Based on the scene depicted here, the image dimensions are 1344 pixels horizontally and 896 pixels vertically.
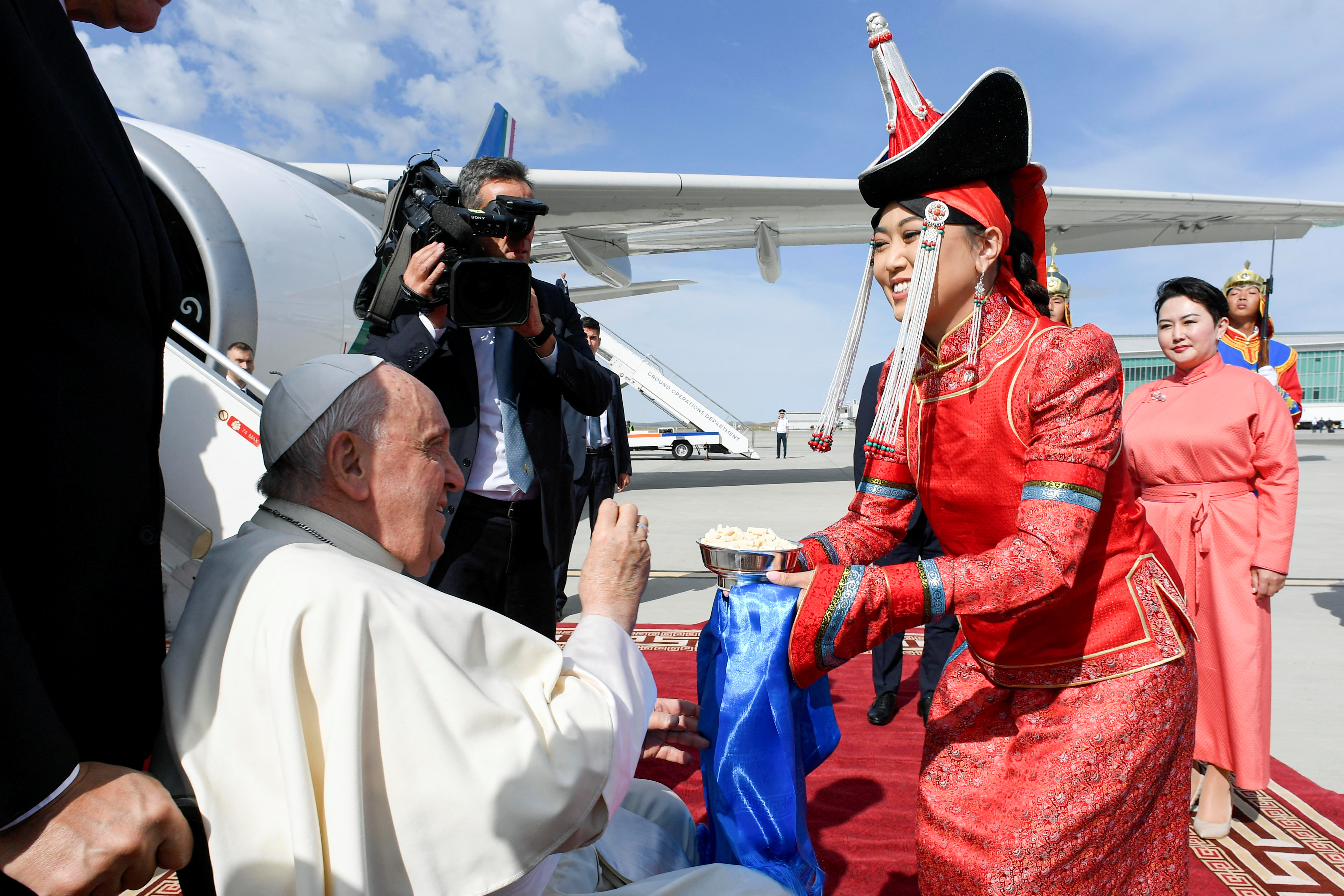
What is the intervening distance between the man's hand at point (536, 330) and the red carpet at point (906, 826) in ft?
5.32

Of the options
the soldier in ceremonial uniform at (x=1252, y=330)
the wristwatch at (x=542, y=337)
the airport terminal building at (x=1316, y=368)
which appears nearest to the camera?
the wristwatch at (x=542, y=337)

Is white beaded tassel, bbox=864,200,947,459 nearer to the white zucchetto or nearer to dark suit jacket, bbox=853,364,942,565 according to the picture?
the white zucchetto

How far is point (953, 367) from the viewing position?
1.65 meters

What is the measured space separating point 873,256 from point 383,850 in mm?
1395

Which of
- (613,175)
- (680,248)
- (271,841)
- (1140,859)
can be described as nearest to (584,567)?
(271,841)

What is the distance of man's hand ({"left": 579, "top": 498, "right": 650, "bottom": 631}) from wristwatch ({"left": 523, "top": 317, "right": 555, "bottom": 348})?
3.28 ft

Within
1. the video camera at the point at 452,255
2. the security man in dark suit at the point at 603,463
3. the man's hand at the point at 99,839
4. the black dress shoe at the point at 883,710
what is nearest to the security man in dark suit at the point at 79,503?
the man's hand at the point at 99,839

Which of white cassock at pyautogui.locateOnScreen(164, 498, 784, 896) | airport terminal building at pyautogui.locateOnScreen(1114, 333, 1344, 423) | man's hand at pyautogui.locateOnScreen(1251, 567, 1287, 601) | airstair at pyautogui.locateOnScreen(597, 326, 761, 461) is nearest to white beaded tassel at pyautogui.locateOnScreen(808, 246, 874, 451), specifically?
white cassock at pyautogui.locateOnScreen(164, 498, 784, 896)

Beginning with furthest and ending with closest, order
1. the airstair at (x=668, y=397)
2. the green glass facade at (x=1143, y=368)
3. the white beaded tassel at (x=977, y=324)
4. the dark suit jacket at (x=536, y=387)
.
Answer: the green glass facade at (x=1143, y=368), the airstair at (x=668, y=397), the dark suit jacket at (x=536, y=387), the white beaded tassel at (x=977, y=324)

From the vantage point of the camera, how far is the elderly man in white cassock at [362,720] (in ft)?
3.45

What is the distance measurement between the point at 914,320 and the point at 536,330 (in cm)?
117

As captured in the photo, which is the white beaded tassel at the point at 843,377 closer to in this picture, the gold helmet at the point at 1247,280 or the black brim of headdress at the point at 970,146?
the black brim of headdress at the point at 970,146

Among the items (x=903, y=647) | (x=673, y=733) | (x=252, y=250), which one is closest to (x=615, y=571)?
(x=673, y=733)

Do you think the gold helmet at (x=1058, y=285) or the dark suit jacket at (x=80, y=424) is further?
the gold helmet at (x=1058, y=285)
